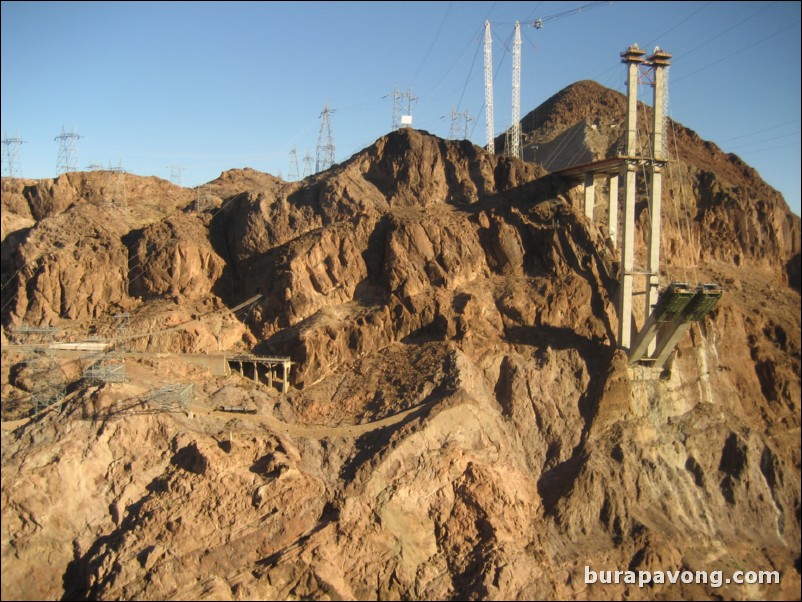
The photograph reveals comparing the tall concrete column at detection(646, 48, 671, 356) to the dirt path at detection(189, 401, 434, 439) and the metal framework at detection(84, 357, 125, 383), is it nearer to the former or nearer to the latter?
the dirt path at detection(189, 401, 434, 439)

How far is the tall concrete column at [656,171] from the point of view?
210 feet

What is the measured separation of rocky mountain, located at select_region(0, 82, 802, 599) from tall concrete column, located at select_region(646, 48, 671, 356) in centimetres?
383

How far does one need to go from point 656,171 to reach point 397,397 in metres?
24.0

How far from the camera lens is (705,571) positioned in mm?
54719

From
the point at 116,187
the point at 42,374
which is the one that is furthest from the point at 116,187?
the point at 42,374

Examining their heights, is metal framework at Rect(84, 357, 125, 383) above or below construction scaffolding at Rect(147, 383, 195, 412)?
above

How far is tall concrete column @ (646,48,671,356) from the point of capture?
63906 millimetres

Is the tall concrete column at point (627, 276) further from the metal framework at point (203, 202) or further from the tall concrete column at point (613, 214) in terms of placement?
the metal framework at point (203, 202)

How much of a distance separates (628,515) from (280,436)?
71.5 ft

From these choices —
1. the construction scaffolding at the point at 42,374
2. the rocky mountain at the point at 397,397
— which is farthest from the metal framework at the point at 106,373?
the construction scaffolding at the point at 42,374

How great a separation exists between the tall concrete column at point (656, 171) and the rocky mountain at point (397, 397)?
383cm

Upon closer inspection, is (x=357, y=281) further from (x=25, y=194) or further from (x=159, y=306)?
(x=25, y=194)

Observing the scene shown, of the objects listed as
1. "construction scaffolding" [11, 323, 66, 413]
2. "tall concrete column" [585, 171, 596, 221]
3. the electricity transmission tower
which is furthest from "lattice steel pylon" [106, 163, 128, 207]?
"tall concrete column" [585, 171, 596, 221]

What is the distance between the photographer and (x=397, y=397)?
198 feet
